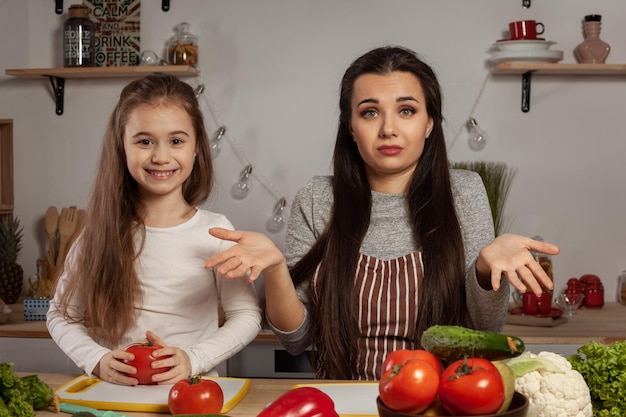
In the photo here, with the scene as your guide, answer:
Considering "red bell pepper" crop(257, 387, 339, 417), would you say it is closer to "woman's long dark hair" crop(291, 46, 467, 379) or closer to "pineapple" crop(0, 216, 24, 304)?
"woman's long dark hair" crop(291, 46, 467, 379)

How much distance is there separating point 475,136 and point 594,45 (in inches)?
20.7

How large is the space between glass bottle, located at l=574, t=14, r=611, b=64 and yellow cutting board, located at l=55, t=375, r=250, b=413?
2.13 metres

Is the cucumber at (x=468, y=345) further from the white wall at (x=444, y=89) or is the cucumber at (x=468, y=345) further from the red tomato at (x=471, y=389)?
the white wall at (x=444, y=89)

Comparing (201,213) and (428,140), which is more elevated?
(428,140)

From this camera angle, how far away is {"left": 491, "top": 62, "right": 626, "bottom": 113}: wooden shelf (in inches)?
117

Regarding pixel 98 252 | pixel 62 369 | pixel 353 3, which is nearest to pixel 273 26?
pixel 353 3

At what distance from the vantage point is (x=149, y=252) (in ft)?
5.72

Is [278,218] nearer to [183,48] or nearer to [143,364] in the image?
[183,48]

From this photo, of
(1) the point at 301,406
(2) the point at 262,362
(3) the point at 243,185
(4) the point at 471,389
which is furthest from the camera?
(3) the point at 243,185

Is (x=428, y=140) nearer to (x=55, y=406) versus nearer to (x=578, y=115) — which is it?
(x=55, y=406)

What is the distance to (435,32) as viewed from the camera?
3156mm

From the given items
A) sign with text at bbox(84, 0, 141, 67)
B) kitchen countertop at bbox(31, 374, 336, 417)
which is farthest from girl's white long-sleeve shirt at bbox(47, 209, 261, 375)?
sign with text at bbox(84, 0, 141, 67)

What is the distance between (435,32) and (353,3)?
32 cm

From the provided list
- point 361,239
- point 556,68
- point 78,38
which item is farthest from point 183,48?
point 361,239
